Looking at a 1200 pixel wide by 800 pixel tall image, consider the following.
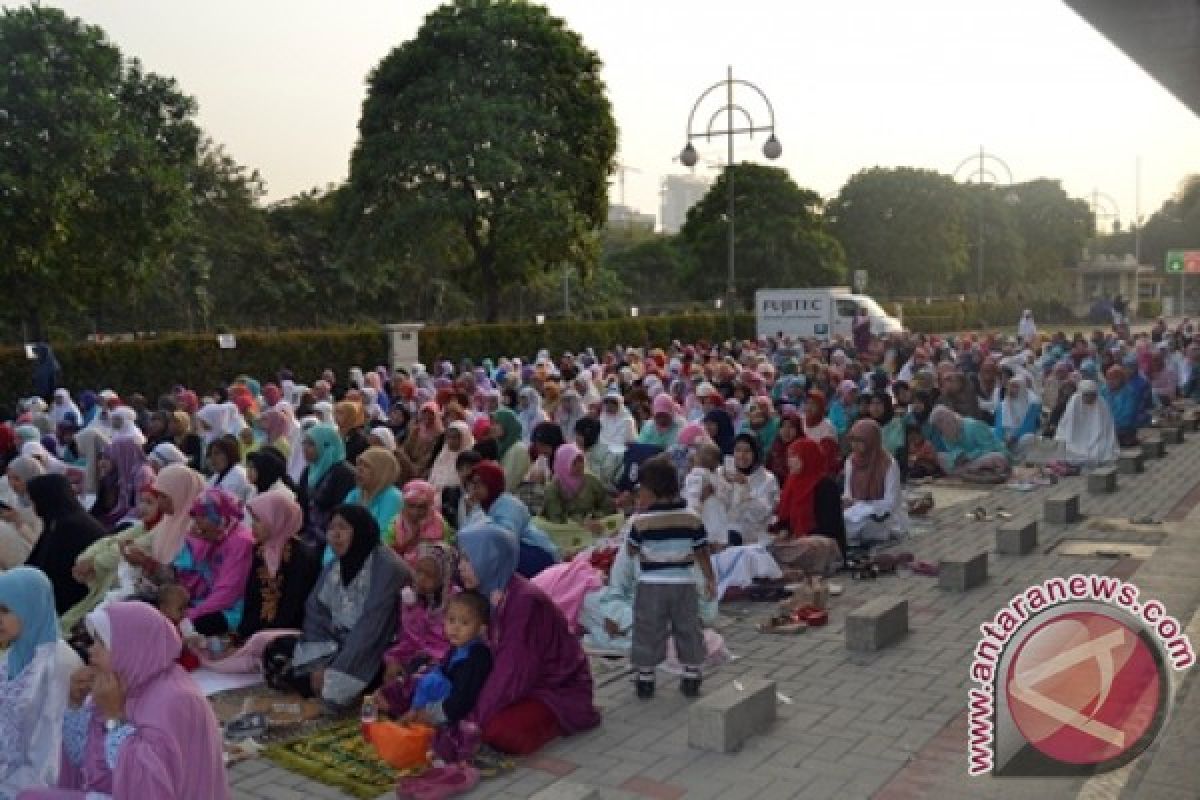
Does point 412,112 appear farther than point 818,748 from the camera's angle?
Yes

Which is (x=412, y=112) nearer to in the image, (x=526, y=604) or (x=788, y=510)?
(x=788, y=510)

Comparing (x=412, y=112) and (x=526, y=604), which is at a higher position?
(x=412, y=112)

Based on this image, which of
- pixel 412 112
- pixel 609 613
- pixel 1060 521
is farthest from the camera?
pixel 412 112

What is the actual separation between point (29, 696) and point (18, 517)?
4438mm

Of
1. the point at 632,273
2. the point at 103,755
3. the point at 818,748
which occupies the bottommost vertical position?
the point at 818,748

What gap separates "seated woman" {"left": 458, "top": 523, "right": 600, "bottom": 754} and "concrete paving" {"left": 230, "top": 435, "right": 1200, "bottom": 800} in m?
0.15

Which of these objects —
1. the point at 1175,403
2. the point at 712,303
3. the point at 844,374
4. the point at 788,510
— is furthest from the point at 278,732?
the point at 712,303

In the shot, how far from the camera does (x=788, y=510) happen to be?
9.27m

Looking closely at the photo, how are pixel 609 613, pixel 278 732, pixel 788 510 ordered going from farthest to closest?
pixel 788 510 → pixel 609 613 → pixel 278 732

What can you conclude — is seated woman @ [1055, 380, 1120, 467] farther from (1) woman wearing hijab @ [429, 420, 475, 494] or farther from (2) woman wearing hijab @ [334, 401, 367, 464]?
(2) woman wearing hijab @ [334, 401, 367, 464]

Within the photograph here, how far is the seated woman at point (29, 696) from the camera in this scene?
14.9ft

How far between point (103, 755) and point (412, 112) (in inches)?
1072

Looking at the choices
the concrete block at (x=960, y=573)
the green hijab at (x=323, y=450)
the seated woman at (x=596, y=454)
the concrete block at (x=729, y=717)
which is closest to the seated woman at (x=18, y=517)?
the green hijab at (x=323, y=450)

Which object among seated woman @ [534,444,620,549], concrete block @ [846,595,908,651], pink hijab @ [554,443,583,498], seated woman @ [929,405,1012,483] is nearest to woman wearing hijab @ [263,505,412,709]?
concrete block @ [846,595,908,651]
